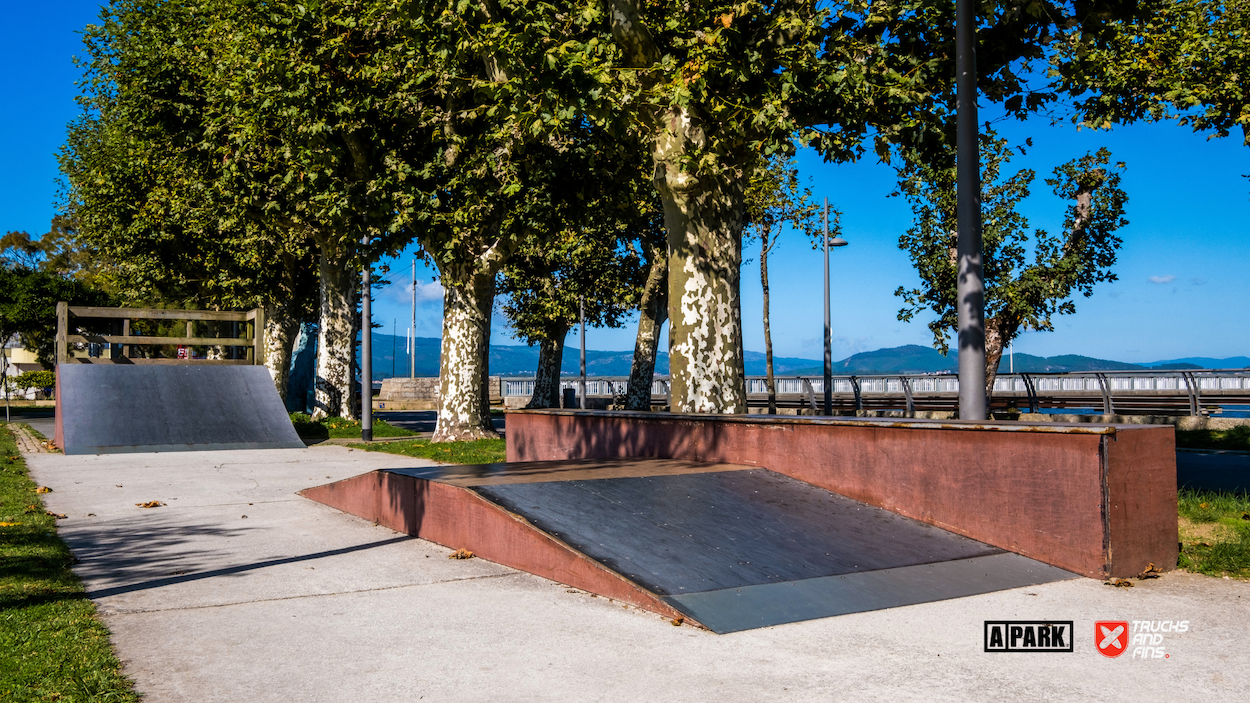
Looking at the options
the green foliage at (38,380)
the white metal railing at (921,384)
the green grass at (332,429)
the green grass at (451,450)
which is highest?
the green foliage at (38,380)

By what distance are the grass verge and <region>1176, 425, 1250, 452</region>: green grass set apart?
9385mm

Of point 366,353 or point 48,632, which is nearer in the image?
point 48,632

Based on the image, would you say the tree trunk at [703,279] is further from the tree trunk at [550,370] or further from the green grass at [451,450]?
the tree trunk at [550,370]

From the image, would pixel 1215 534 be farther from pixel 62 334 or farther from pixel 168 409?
pixel 62 334

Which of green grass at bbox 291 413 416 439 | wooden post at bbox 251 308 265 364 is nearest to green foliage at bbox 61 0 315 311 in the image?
wooden post at bbox 251 308 265 364

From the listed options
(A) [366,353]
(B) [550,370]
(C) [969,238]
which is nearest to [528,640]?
(C) [969,238]

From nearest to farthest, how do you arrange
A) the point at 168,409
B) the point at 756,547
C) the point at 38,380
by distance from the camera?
the point at 756,547 → the point at 168,409 → the point at 38,380

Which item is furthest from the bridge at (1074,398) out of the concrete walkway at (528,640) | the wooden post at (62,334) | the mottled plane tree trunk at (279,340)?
the wooden post at (62,334)

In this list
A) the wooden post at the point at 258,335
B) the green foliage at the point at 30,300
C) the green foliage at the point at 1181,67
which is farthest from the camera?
the green foliage at the point at 30,300

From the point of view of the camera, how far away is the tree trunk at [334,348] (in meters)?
25.3

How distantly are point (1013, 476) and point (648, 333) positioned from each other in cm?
2335

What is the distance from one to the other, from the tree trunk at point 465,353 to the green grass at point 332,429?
380cm

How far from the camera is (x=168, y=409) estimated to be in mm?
18469

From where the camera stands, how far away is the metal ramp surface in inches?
213
